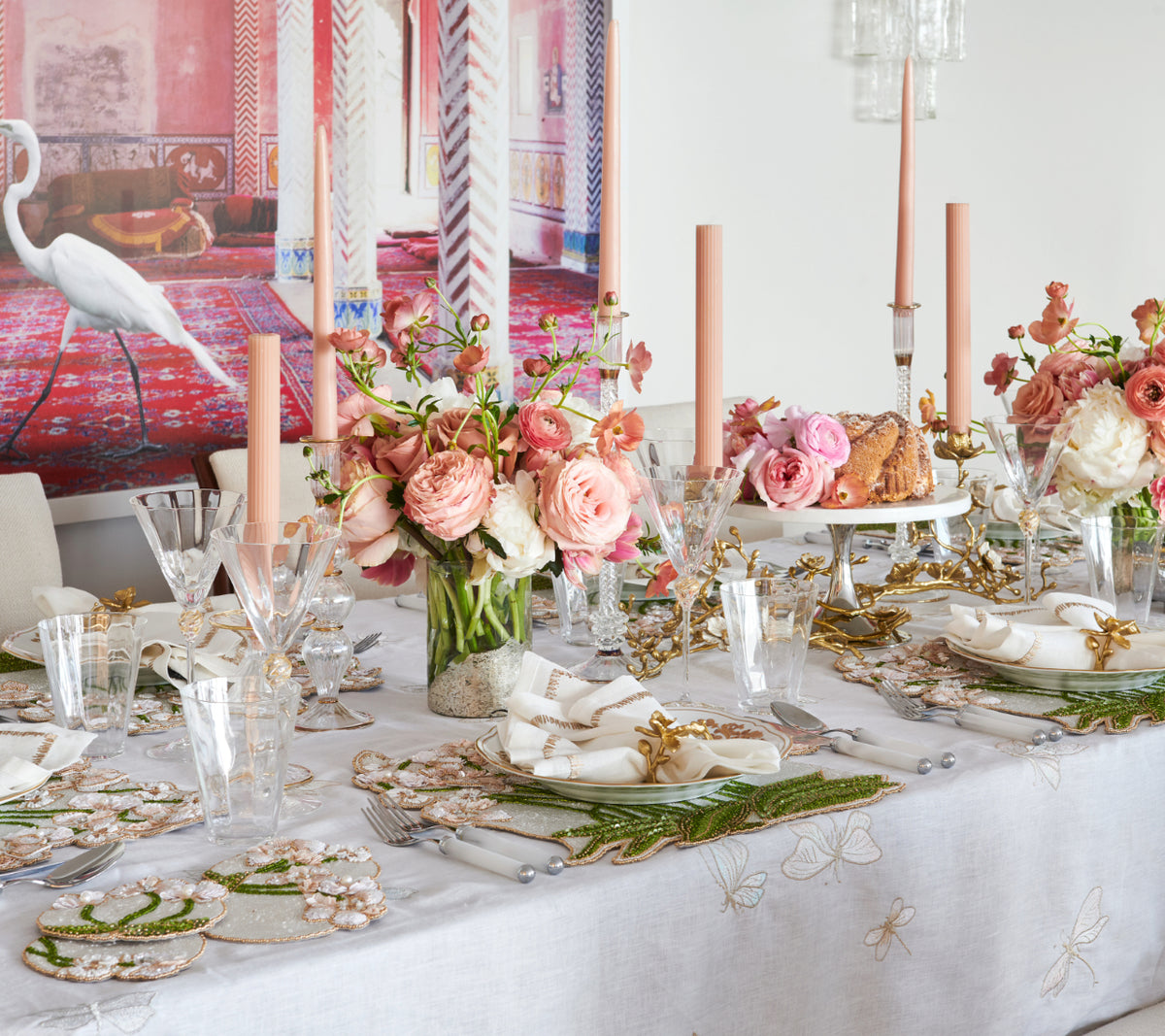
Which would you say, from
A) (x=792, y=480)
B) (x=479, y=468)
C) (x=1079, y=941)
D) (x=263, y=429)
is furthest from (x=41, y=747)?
(x=1079, y=941)

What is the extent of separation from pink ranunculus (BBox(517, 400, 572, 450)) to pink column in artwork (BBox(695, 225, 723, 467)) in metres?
0.16

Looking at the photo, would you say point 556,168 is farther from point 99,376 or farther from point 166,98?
point 99,376

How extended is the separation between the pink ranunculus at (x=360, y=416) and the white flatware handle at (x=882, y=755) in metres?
0.50

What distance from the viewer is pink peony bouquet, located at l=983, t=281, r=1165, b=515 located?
1476 mm

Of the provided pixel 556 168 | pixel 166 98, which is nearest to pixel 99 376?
pixel 166 98

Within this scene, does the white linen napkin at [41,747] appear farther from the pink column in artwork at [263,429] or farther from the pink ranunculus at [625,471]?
the pink ranunculus at [625,471]

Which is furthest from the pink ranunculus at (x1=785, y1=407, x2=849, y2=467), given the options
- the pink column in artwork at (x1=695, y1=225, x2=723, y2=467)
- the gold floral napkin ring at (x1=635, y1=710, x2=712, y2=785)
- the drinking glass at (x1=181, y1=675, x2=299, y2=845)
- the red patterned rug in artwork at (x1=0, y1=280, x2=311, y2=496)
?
the red patterned rug in artwork at (x1=0, y1=280, x2=311, y2=496)

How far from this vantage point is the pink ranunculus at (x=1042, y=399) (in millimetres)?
1552

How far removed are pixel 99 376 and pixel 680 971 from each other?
86.6 inches

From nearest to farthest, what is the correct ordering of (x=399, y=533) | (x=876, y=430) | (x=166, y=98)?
(x=399, y=533) → (x=876, y=430) → (x=166, y=98)

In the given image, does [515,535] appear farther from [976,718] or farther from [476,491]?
[976,718]

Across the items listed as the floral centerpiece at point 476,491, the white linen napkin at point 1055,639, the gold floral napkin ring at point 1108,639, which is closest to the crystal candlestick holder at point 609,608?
the floral centerpiece at point 476,491

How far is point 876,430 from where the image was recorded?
145 centimetres

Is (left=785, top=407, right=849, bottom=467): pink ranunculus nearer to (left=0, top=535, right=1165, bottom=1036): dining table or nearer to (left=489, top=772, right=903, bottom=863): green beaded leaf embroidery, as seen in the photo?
(left=0, top=535, right=1165, bottom=1036): dining table
